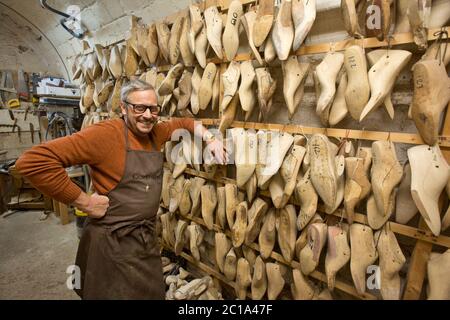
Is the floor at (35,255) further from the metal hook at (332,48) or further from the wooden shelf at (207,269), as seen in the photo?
the metal hook at (332,48)

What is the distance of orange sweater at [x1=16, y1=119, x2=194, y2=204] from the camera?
1048 millimetres

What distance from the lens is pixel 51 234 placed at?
292cm

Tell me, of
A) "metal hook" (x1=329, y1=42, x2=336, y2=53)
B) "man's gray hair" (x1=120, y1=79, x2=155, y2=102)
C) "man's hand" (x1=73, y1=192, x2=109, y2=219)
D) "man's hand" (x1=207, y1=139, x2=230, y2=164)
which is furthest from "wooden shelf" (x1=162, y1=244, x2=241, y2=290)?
"metal hook" (x1=329, y1=42, x2=336, y2=53)

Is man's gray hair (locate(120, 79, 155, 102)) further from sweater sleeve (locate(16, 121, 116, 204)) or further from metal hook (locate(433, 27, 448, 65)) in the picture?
metal hook (locate(433, 27, 448, 65))

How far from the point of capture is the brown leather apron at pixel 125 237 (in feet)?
4.12

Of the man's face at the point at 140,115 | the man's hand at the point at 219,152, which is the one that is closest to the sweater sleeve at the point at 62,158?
the man's face at the point at 140,115

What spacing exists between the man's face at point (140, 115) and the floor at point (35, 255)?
1.54 meters

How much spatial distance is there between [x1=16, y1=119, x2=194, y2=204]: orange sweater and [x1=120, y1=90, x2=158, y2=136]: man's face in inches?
2.1

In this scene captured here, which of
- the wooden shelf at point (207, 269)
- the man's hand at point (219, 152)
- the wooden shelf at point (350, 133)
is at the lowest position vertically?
the wooden shelf at point (207, 269)

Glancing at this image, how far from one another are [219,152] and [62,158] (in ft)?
2.45

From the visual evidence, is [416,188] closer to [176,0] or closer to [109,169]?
[109,169]

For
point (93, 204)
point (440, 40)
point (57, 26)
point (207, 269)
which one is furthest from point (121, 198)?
point (57, 26)

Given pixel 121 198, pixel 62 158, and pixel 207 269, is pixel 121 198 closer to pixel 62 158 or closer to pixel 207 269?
pixel 62 158

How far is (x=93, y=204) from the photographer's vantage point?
1194mm
